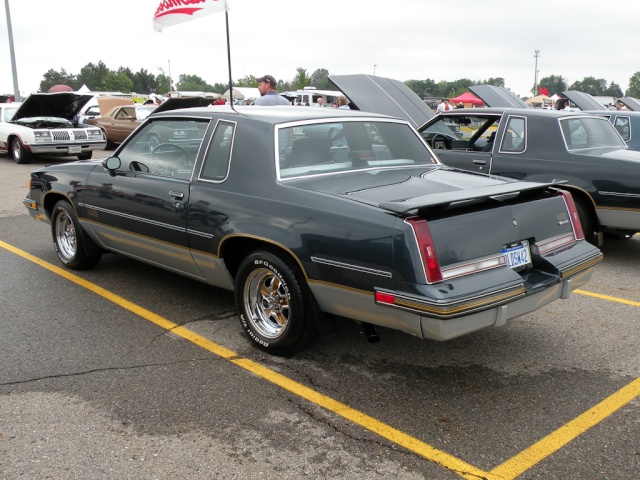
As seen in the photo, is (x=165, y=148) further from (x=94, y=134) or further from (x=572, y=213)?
(x=94, y=134)

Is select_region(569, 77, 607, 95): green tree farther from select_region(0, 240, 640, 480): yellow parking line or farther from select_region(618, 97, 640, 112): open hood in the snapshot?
select_region(0, 240, 640, 480): yellow parking line

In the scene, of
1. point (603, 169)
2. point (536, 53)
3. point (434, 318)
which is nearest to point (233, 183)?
point (434, 318)

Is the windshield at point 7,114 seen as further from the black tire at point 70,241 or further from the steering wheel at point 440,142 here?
the steering wheel at point 440,142

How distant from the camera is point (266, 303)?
14.0 ft

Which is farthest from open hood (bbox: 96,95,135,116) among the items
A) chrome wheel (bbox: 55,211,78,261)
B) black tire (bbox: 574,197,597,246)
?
black tire (bbox: 574,197,597,246)

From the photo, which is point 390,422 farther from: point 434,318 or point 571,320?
point 571,320

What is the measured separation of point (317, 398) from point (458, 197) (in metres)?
1.37

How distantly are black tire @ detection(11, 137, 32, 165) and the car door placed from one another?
11.2 meters

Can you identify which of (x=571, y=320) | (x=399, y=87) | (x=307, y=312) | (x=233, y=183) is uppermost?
(x=399, y=87)

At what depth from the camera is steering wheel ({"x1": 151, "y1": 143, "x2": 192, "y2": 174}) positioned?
15.7ft

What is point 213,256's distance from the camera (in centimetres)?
439

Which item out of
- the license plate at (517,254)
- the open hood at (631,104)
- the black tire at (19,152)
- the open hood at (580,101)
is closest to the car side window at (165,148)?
the license plate at (517,254)

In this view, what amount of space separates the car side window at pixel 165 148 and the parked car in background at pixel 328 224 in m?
0.01

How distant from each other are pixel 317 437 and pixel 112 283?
3.24 meters
